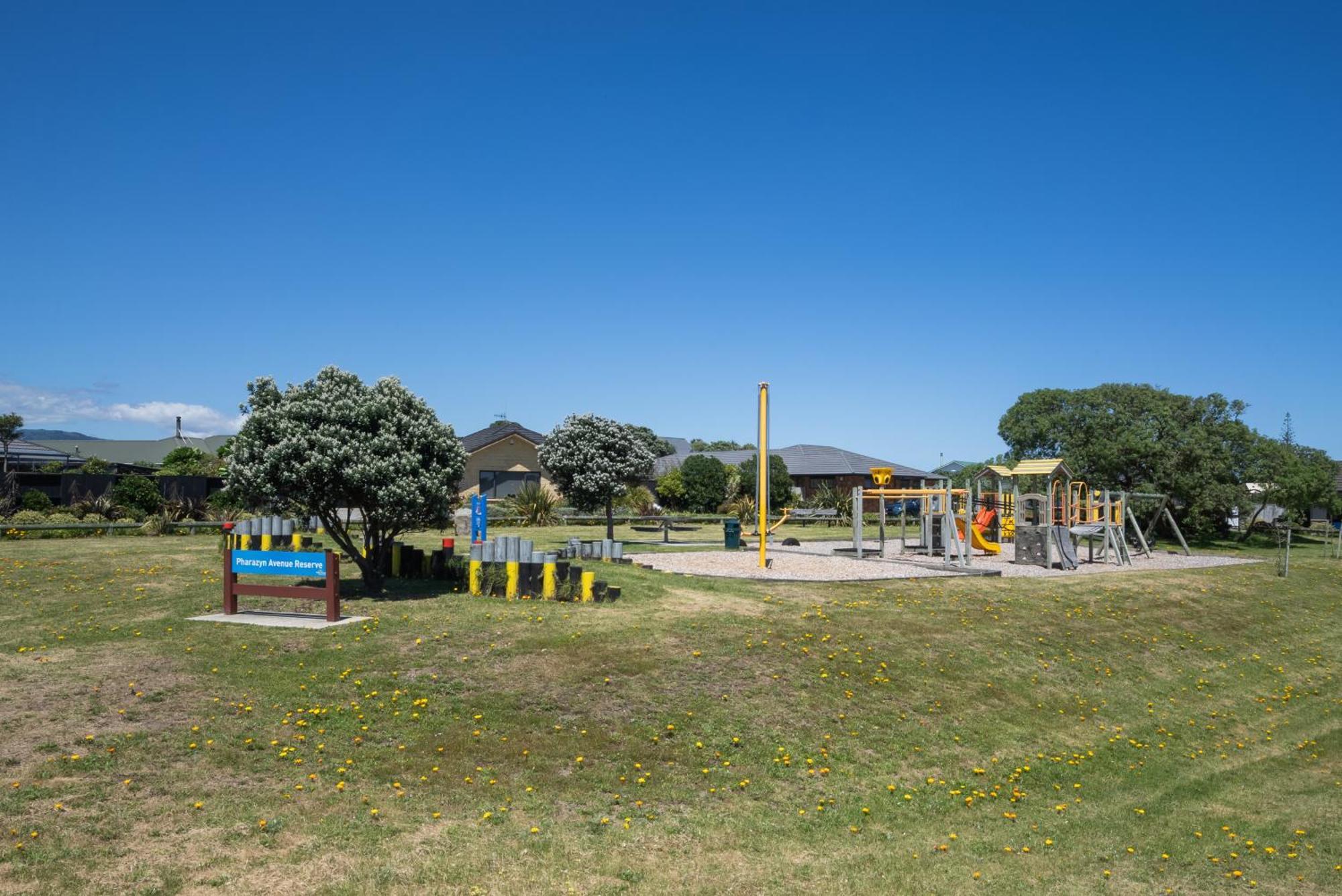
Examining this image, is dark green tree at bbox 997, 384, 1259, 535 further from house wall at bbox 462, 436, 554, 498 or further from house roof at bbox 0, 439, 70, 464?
house roof at bbox 0, 439, 70, 464

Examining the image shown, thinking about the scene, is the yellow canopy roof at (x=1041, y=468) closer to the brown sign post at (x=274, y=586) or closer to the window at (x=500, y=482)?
the brown sign post at (x=274, y=586)

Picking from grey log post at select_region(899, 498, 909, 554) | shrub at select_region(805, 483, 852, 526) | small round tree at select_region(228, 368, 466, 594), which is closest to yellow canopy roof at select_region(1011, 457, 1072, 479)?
grey log post at select_region(899, 498, 909, 554)

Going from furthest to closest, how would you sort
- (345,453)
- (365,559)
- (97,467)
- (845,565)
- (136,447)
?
1. (136,447)
2. (97,467)
3. (845,565)
4. (365,559)
5. (345,453)

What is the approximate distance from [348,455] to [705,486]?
33.7 meters

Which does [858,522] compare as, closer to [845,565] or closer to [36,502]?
[845,565]

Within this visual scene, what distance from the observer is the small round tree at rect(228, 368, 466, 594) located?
14.2 metres

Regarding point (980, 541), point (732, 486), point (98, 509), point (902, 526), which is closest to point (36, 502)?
point (98, 509)

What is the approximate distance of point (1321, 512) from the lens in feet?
216

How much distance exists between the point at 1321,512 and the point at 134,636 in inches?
2937

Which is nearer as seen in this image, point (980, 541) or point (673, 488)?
point (980, 541)

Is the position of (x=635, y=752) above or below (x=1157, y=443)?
below

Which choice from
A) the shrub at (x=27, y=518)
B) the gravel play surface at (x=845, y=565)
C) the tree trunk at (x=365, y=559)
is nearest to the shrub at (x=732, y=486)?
the gravel play surface at (x=845, y=565)

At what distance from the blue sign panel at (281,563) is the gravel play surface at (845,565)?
8260 mm

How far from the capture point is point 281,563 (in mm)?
13195
